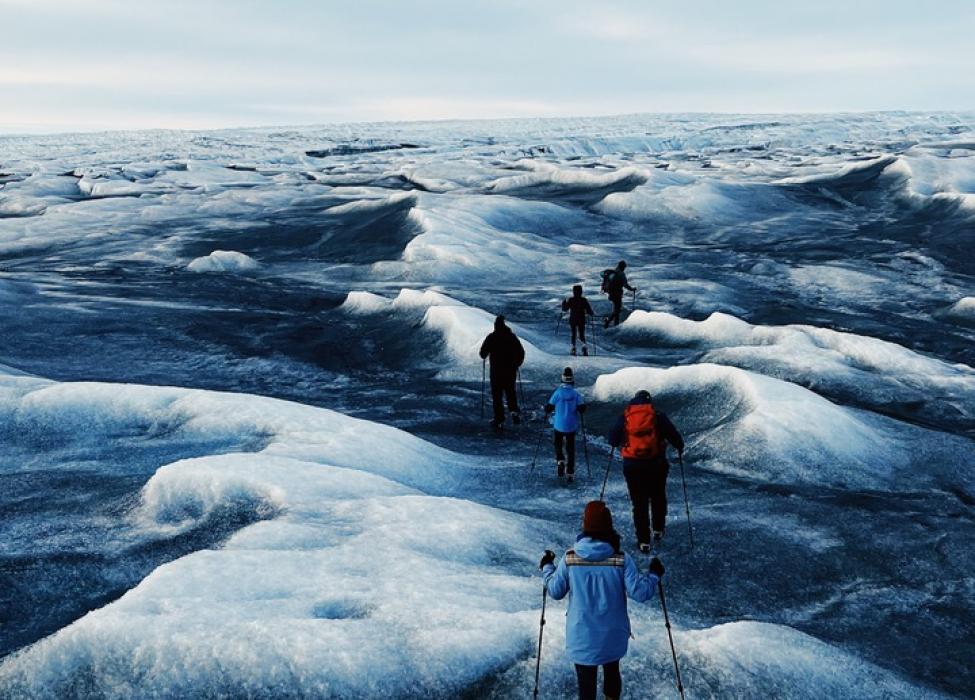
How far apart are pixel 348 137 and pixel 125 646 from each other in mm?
156830

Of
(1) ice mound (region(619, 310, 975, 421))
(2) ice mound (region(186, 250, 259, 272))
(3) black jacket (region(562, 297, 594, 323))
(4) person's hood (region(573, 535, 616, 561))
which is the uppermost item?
(4) person's hood (region(573, 535, 616, 561))

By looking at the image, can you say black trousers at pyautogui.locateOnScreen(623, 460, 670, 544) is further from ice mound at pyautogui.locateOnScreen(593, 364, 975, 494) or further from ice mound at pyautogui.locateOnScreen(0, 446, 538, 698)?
ice mound at pyautogui.locateOnScreen(593, 364, 975, 494)

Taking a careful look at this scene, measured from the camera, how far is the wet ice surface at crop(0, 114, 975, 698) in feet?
20.2

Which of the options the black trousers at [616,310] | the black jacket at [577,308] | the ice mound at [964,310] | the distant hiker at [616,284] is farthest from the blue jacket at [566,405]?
the ice mound at [964,310]

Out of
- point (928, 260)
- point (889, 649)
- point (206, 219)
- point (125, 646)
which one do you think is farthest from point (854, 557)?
point (206, 219)

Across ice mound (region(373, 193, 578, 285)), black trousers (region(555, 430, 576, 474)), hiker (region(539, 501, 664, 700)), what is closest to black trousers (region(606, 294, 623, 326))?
ice mound (region(373, 193, 578, 285))

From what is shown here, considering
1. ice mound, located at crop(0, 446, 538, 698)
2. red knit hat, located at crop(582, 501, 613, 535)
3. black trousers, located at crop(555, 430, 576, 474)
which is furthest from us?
black trousers, located at crop(555, 430, 576, 474)

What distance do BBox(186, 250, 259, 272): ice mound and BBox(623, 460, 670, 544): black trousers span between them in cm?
2868

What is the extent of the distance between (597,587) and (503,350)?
8.73 metres

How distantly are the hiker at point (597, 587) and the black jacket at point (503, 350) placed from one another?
8.48 m

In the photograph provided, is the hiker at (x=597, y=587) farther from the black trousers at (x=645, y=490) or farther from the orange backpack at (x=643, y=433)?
the black trousers at (x=645, y=490)

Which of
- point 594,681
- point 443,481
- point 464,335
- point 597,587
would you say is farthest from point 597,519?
point 464,335

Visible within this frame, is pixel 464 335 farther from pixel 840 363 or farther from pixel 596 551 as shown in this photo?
pixel 596 551

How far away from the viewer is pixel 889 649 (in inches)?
281
